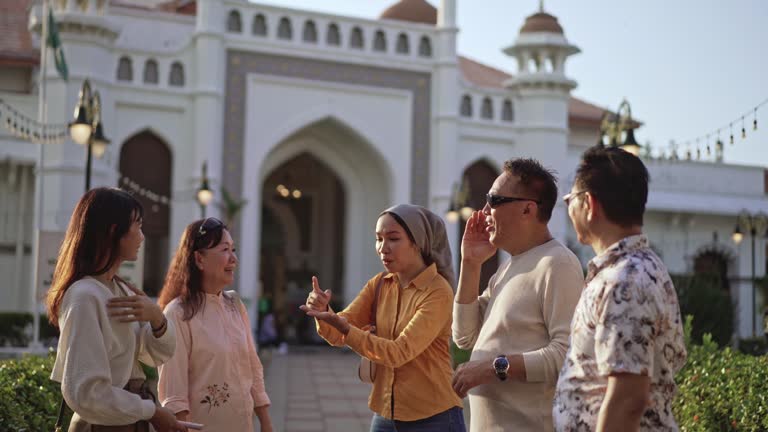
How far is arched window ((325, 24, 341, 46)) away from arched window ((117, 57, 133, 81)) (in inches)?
184

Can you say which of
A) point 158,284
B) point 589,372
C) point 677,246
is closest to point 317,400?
point 589,372

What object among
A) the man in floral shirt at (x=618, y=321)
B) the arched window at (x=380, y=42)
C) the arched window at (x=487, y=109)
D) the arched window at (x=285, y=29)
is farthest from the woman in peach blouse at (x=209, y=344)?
the arched window at (x=487, y=109)

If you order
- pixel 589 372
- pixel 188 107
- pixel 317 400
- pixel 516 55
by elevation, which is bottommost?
pixel 317 400

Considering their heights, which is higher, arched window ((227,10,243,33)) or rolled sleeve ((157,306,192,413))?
arched window ((227,10,243,33))

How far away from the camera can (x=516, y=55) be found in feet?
79.6

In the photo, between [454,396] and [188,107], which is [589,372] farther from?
[188,107]

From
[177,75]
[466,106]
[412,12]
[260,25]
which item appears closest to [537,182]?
[177,75]

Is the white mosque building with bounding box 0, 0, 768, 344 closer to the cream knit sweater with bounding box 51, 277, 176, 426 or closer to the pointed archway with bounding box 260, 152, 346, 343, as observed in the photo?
the pointed archway with bounding box 260, 152, 346, 343

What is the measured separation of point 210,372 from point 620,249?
2.05m

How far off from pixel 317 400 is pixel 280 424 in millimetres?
2536

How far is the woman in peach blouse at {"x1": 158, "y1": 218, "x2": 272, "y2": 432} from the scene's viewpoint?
404 cm

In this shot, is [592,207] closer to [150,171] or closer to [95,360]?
[95,360]

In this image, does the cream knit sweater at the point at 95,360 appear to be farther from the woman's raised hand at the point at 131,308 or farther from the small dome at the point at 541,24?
the small dome at the point at 541,24

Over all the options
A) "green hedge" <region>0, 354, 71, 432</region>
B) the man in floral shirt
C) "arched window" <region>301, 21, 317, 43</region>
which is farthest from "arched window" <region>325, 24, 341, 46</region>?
the man in floral shirt
